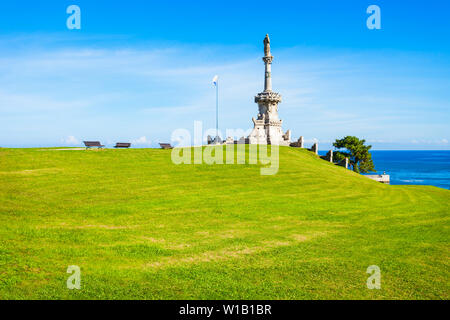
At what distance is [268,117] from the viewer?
62.8 metres

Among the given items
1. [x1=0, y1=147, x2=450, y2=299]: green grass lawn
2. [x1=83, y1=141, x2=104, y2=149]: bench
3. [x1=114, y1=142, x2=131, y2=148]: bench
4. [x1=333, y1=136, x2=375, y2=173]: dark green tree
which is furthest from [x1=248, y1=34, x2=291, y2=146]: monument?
[x1=0, y1=147, x2=450, y2=299]: green grass lawn

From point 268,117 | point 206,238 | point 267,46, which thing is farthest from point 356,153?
point 206,238

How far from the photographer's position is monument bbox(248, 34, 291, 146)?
61094 mm

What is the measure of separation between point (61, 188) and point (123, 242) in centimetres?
1084

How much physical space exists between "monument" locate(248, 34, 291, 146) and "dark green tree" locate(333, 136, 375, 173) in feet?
65.3

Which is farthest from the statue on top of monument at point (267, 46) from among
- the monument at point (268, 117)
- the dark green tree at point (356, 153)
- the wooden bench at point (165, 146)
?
the wooden bench at point (165, 146)

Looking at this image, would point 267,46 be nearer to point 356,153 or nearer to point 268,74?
point 268,74

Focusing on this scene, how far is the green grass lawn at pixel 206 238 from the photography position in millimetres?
9141

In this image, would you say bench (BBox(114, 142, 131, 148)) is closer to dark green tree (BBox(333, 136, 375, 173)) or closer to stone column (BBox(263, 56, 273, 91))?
stone column (BBox(263, 56, 273, 91))

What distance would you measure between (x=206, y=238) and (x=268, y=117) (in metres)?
51.8
